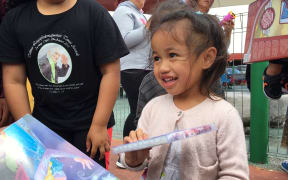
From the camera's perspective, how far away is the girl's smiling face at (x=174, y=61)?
0.96 meters

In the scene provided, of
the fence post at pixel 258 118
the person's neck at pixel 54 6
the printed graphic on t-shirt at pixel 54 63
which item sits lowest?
the fence post at pixel 258 118

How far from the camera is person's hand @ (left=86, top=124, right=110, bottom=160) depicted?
1.26 meters

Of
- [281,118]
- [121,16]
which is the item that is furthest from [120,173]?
[281,118]

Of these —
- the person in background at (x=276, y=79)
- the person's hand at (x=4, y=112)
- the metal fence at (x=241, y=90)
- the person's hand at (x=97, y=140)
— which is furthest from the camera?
the metal fence at (x=241, y=90)

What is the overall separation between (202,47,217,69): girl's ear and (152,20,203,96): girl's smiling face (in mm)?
35

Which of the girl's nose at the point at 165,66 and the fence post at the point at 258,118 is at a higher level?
the girl's nose at the point at 165,66

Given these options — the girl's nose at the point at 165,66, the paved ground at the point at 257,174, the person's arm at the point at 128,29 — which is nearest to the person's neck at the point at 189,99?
the girl's nose at the point at 165,66

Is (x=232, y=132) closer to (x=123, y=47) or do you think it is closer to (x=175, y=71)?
(x=175, y=71)

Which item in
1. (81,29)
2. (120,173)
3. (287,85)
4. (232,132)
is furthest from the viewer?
(120,173)

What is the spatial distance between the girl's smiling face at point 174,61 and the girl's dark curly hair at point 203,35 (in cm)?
1

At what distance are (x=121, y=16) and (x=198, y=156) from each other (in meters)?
1.56

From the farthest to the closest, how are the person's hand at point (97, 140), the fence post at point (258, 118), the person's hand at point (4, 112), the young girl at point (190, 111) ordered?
the fence post at point (258, 118) → the person's hand at point (4, 112) → the person's hand at point (97, 140) → the young girl at point (190, 111)

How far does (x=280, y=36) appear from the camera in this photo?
1382mm

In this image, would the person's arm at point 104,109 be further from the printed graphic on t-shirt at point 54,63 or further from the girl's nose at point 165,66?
the girl's nose at point 165,66
